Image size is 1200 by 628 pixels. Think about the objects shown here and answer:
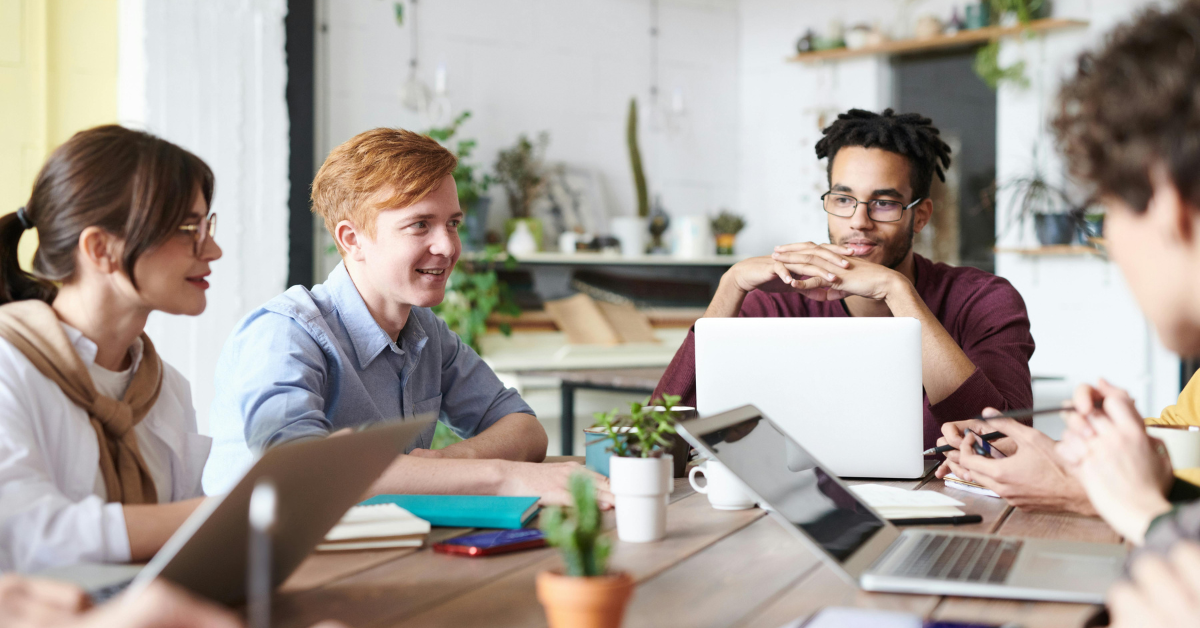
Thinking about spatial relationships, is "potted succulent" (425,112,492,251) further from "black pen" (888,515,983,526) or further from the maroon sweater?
"black pen" (888,515,983,526)

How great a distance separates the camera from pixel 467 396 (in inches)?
78.2

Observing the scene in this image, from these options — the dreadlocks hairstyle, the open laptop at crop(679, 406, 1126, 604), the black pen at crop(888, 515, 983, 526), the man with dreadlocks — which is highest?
the dreadlocks hairstyle

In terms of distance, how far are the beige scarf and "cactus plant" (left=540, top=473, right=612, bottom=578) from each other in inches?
26.4

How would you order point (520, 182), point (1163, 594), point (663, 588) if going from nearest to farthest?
point (1163, 594), point (663, 588), point (520, 182)

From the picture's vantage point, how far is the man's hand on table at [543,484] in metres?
1.42

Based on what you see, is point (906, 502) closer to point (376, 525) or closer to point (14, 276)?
point (376, 525)

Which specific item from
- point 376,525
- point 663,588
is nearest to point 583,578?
point 663,588

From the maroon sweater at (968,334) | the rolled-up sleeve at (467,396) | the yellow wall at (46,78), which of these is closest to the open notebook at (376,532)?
the rolled-up sleeve at (467,396)

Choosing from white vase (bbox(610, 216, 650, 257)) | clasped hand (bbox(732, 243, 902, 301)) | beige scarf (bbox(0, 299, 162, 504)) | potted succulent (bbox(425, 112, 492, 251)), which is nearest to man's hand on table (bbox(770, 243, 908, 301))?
clasped hand (bbox(732, 243, 902, 301))

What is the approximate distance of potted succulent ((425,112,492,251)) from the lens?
12.9 ft

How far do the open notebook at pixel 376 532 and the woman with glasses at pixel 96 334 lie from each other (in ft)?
0.57

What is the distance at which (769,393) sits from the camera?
1.60m

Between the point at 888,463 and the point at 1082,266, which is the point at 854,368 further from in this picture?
the point at 1082,266

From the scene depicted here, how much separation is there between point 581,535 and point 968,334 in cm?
154
